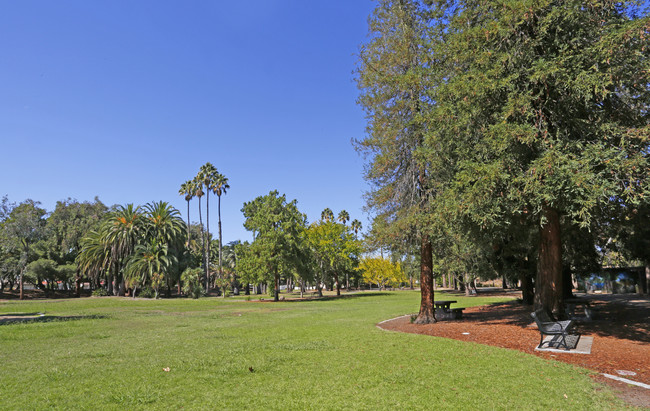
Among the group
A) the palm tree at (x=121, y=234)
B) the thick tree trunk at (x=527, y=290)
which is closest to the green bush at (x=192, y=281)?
the palm tree at (x=121, y=234)

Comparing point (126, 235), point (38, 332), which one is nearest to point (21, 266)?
point (126, 235)

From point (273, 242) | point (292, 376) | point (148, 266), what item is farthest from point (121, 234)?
point (292, 376)

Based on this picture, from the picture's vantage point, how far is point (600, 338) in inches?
449

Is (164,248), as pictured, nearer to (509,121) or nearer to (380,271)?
(380,271)

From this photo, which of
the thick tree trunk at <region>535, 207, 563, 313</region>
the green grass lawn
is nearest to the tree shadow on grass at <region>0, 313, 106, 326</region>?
the green grass lawn

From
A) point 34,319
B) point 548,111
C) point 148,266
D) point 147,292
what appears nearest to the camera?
point 548,111

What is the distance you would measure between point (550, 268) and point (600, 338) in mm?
2914

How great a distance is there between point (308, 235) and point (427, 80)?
41396 mm

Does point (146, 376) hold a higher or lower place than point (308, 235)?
lower

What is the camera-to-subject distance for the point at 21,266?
5416cm

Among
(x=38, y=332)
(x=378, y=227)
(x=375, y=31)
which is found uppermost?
(x=375, y=31)

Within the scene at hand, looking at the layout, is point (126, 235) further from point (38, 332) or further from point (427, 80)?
point (427, 80)

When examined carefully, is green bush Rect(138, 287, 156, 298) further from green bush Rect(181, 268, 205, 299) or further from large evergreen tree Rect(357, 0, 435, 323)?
large evergreen tree Rect(357, 0, 435, 323)

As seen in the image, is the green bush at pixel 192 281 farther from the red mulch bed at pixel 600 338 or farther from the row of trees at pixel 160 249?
the red mulch bed at pixel 600 338
